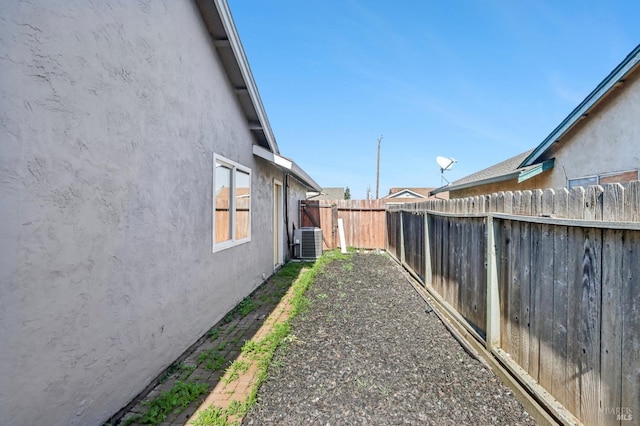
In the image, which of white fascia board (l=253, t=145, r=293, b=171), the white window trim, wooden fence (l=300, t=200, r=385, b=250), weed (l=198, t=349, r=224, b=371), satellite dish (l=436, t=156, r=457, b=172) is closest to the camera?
weed (l=198, t=349, r=224, b=371)

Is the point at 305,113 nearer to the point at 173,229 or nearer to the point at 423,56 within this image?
the point at 423,56

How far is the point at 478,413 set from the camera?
2.48 metres

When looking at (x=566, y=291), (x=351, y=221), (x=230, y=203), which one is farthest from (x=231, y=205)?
(x=351, y=221)

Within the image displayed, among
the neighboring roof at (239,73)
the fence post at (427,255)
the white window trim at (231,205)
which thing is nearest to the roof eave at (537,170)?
the fence post at (427,255)

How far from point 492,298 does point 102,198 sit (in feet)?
12.6

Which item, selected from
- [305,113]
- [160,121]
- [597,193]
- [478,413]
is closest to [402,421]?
[478,413]

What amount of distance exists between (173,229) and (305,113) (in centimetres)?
1503

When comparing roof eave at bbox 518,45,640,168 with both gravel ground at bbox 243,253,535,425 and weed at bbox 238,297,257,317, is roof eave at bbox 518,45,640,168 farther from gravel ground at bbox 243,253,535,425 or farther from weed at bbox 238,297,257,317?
weed at bbox 238,297,257,317

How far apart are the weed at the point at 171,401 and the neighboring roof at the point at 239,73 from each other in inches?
180

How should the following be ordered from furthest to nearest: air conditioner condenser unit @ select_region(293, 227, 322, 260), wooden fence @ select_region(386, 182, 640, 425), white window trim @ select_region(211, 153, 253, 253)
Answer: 1. air conditioner condenser unit @ select_region(293, 227, 322, 260)
2. white window trim @ select_region(211, 153, 253, 253)
3. wooden fence @ select_region(386, 182, 640, 425)

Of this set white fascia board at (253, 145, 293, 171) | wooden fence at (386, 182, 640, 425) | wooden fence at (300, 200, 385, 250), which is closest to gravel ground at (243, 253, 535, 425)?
wooden fence at (386, 182, 640, 425)

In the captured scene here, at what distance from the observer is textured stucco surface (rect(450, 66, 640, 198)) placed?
16.6 feet

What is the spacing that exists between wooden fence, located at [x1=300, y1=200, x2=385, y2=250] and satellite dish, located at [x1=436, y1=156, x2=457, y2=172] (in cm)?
312

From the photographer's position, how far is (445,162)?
12.9m
